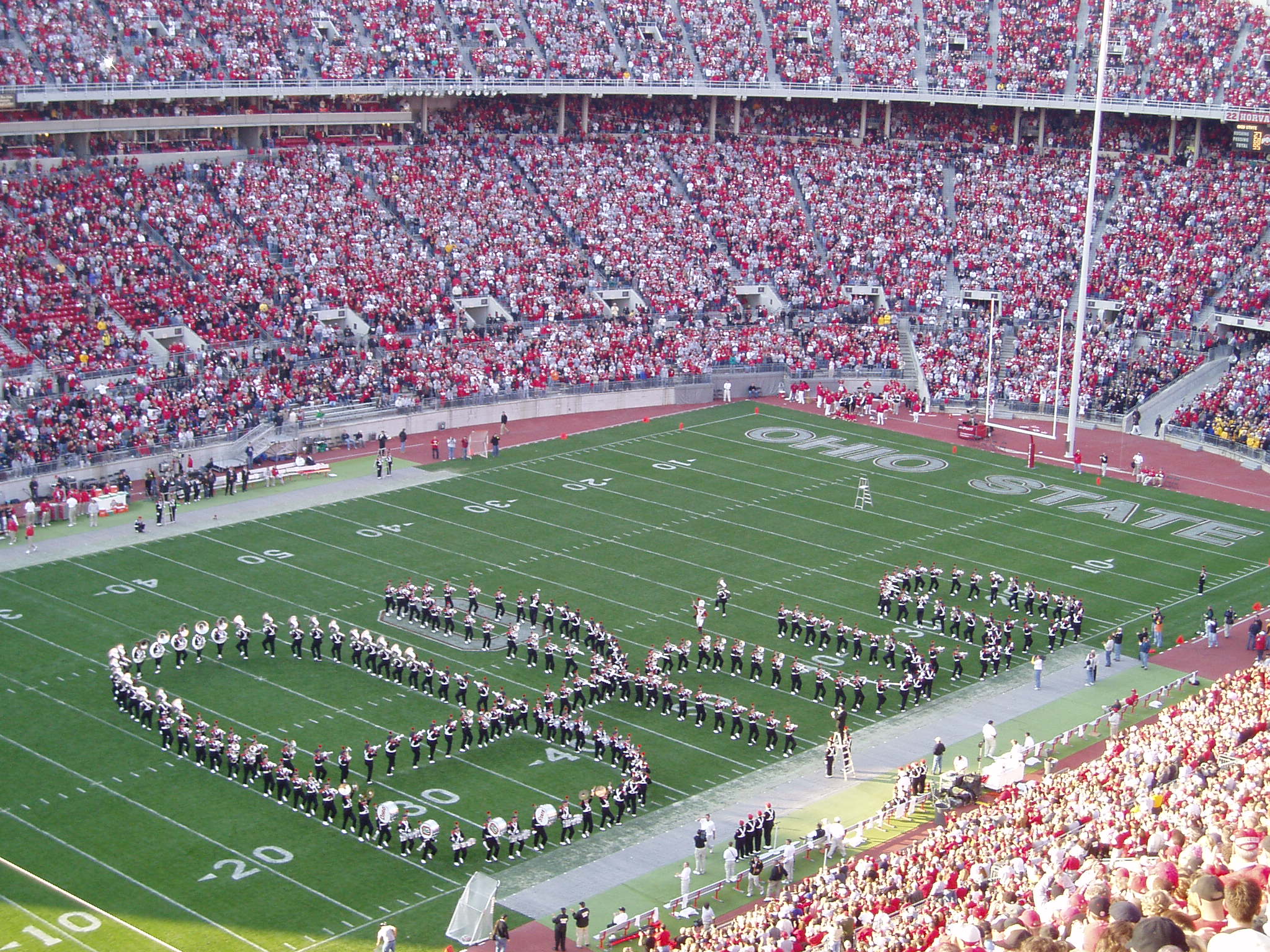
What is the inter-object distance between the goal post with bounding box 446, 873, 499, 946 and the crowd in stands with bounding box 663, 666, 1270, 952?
2.28m

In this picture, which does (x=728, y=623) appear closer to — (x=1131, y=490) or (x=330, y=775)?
(x=330, y=775)

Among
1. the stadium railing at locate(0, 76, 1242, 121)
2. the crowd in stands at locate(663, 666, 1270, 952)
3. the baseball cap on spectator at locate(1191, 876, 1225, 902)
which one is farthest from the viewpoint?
the stadium railing at locate(0, 76, 1242, 121)

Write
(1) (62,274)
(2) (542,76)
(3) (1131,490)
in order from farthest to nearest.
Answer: (2) (542,76) < (1) (62,274) < (3) (1131,490)

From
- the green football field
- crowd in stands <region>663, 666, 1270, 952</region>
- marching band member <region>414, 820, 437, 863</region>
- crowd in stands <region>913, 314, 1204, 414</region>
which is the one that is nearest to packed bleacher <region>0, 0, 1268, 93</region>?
crowd in stands <region>913, 314, 1204, 414</region>

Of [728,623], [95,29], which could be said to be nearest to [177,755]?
[728,623]

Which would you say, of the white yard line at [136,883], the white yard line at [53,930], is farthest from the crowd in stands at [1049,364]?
the white yard line at [53,930]

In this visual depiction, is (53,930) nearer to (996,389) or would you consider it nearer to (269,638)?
(269,638)

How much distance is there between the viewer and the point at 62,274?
1684 inches

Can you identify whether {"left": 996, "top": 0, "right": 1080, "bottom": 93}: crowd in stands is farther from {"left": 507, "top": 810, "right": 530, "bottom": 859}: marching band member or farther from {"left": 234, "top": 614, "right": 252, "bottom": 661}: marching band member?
{"left": 507, "top": 810, "right": 530, "bottom": 859}: marching band member

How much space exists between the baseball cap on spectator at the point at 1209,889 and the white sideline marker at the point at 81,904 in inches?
541

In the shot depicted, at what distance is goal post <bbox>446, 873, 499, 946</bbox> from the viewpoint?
19.5m

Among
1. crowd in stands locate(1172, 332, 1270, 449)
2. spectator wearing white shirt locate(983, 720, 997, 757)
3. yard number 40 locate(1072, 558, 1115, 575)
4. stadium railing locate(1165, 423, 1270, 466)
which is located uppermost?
crowd in stands locate(1172, 332, 1270, 449)

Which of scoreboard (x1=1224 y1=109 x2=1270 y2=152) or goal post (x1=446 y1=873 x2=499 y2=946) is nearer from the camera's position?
goal post (x1=446 y1=873 x2=499 y2=946)

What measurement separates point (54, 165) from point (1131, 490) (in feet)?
97.9
